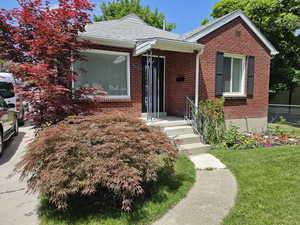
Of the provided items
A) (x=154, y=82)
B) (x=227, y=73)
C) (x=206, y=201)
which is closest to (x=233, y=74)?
(x=227, y=73)

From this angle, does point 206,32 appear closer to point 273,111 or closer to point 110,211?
point 110,211

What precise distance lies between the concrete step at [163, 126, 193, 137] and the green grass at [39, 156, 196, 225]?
236 centimetres

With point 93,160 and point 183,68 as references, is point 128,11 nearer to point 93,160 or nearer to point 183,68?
point 183,68

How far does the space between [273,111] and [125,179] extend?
15229mm

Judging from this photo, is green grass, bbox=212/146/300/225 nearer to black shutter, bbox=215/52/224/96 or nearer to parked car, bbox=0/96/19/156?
black shutter, bbox=215/52/224/96

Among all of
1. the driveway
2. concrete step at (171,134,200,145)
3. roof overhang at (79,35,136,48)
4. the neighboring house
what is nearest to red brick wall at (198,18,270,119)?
the neighboring house

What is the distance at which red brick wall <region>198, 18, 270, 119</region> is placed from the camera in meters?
6.77

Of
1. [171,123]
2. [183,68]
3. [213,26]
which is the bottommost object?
[171,123]

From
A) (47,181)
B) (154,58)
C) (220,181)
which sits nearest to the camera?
(47,181)

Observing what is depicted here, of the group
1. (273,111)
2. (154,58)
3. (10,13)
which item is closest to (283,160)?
(154,58)

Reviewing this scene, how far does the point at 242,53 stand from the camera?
744cm

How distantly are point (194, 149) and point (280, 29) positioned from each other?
10.3 m

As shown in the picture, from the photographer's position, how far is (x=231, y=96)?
726 cm

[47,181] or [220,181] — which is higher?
[47,181]
